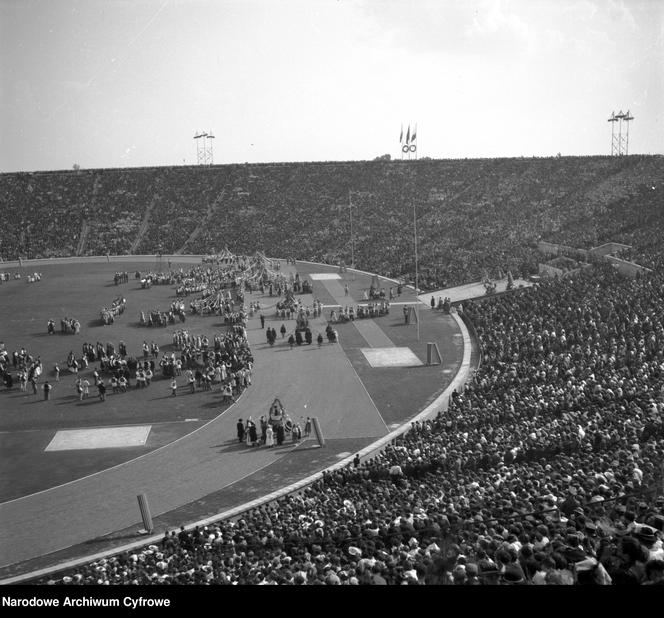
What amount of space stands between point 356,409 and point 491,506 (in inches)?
600

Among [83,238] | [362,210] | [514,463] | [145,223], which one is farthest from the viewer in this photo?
[145,223]

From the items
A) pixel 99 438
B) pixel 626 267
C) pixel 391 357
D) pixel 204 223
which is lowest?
pixel 99 438

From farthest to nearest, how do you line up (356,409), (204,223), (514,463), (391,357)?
(204,223), (391,357), (356,409), (514,463)

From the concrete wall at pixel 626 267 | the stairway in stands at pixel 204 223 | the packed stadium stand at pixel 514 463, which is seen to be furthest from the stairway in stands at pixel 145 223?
the concrete wall at pixel 626 267

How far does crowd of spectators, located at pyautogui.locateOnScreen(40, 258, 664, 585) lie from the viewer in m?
9.93

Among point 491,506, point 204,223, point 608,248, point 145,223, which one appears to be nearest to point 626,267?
point 608,248

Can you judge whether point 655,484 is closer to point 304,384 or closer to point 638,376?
point 638,376

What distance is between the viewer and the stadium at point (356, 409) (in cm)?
1247

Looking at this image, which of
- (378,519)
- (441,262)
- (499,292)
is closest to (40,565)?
(378,519)

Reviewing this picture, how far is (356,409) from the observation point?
2880 centimetres

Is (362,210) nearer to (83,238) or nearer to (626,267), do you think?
(83,238)

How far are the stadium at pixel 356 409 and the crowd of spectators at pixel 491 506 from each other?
0.07 meters

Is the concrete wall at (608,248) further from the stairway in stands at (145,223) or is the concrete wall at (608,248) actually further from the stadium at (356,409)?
the stairway in stands at (145,223)

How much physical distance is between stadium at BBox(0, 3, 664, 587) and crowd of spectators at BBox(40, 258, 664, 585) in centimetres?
7
